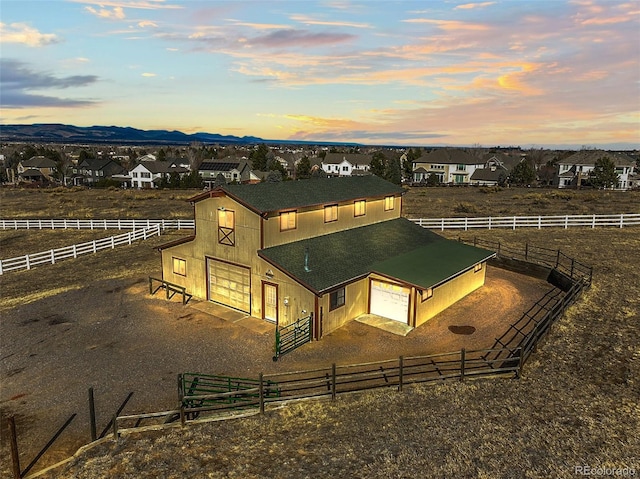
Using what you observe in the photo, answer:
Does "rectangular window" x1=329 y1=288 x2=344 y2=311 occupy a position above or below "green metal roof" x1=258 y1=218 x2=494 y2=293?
below

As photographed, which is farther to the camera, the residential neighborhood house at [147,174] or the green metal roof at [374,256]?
the residential neighborhood house at [147,174]

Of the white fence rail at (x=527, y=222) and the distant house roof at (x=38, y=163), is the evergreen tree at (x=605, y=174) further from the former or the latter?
the distant house roof at (x=38, y=163)

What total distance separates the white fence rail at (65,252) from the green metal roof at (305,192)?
1946 cm

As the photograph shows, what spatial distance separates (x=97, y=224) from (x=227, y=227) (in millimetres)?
33312

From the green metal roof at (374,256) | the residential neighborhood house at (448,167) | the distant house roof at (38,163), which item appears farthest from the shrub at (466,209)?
the distant house roof at (38,163)

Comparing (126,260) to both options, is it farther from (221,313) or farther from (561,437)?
(561,437)

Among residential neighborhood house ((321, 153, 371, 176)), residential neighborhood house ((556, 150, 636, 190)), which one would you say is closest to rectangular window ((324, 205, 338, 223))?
residential neighborhood house ((556, 150, 636, 190))

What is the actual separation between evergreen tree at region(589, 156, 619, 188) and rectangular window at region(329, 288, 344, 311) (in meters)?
81.3

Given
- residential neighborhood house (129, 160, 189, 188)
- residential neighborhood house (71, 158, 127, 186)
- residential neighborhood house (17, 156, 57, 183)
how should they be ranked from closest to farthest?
residential neighborhood house (129, 160, 189, 188) < residential neighborhood house (17, 156, 57, 183) < residential neighborhood house (71, 158, 127, 186)

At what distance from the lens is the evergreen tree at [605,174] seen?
8100 cm

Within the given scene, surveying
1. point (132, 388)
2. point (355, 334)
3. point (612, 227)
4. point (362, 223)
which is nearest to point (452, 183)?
point (612, 227)

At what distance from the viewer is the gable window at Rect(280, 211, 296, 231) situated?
22422 mm

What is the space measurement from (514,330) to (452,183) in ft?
304

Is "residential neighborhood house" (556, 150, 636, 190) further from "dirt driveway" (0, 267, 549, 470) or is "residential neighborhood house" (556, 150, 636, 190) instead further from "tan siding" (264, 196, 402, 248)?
"dirt driveway" (0, 267, 549, 470)
